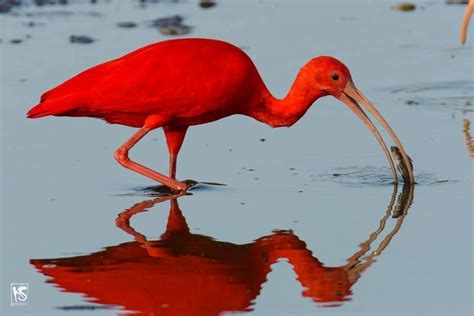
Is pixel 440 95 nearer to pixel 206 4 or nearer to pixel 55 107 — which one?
pixel 55 107

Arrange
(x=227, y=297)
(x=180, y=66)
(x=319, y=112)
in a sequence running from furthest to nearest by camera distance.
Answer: (x=319, y=112), (x=180, y=66), (x=227, y=297)

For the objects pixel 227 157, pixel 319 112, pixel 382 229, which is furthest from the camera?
pixel 319 112

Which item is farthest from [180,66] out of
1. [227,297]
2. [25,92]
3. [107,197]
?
[25,92]

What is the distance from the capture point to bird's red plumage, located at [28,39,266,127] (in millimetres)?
9211

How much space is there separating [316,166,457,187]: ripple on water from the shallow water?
16 mm

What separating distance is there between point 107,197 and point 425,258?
226 cm

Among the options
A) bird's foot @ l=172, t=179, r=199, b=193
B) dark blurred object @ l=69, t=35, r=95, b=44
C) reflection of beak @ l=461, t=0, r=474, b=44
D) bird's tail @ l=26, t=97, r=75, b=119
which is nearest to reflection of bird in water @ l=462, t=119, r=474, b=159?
reflection of beak @ l=461, t=0, r=474, b=44

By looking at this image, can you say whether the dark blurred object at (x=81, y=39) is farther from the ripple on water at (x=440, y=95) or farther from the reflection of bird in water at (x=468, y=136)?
the reflection of bird in water at (x=468, y=136)

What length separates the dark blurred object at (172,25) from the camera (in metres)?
14.2

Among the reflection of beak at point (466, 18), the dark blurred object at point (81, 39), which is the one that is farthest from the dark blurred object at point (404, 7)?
the dark blurred object at point (81, 39)

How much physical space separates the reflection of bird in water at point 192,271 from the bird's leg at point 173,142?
95 centimetres

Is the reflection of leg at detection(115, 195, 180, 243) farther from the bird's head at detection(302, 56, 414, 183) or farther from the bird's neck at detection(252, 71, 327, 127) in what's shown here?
the bird's head at detection(302, 56, 414, 183)

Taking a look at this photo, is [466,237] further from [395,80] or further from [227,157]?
[395,80]

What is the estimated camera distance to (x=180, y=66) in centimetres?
931
